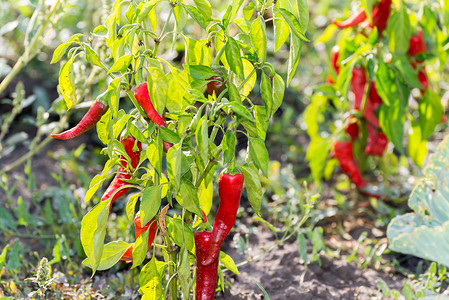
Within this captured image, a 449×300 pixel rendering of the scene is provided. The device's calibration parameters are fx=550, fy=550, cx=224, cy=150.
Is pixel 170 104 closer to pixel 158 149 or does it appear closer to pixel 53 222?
pixel 158 149

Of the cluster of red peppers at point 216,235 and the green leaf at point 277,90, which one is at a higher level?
the green leaf at point 277,90

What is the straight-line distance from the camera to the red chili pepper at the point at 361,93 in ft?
8.48

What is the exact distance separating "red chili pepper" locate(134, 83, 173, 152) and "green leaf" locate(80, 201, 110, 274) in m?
0.25

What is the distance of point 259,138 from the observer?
1.52 m

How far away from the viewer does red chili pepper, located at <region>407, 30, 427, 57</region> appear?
262 cm

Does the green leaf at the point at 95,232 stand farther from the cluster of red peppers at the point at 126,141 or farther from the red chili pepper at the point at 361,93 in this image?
the red chili pepper at the point at 361,93

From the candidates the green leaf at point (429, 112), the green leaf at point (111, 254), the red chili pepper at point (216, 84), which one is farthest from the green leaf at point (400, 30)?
the green leaf at point (111, 254)

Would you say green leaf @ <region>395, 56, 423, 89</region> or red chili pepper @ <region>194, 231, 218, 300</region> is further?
green leaf @ <region>395, 56, 423, 89</region>

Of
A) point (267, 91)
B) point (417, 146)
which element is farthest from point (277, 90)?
point (417, 146)

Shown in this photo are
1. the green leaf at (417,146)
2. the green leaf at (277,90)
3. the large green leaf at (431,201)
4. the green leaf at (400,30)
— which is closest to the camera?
the green leaf at (277,90)

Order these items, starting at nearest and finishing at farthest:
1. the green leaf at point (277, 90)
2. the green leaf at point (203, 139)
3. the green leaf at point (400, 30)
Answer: the green leaf at point (203, 139) → the green leaf at point (277, 90) → the green leaf at point (400, 30)

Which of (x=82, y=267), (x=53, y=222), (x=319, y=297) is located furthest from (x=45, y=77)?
(x=319, y=297)

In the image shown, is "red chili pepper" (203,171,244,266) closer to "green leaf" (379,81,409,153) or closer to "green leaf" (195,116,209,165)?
"green leaf" (195,116,209,165)

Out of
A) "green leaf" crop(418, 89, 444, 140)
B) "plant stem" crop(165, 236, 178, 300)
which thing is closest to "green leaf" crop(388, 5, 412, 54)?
"green leaf" crop(418, 89, 444, 140)
